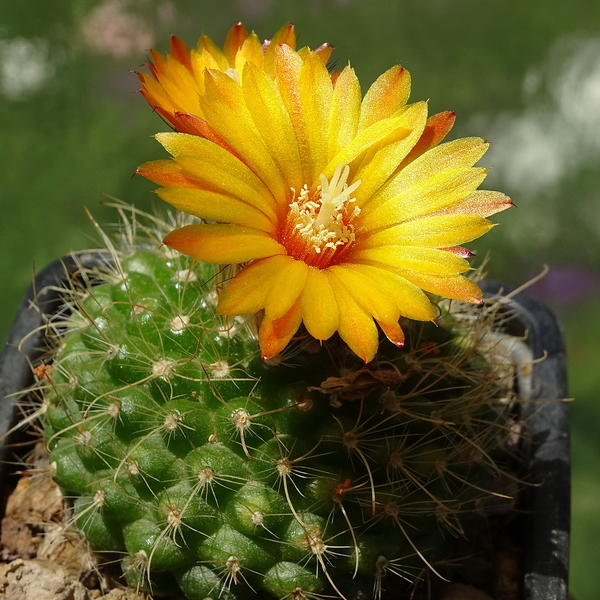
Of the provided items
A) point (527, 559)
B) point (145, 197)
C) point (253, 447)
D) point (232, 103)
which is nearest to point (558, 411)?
point (527, 559)

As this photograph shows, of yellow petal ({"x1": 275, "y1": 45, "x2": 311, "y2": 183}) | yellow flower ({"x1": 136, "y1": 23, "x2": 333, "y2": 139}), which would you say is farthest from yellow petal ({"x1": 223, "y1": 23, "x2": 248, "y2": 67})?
yellow petal ({"x1": 275, "y1": 45, "x2": 311, "y2": 183})

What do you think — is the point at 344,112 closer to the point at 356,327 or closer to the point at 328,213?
the point at 328,213

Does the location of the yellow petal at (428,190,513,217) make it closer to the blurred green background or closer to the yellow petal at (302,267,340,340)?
the yellow petal at (302,267,340,340)

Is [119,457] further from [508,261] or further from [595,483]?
[508,261]

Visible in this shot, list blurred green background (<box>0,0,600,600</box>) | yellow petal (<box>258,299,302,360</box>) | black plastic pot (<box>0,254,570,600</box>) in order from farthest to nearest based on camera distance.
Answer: blurred green background (<box>0,0,600,600</box>)
black plastic pot (<box>0,254,570,600</box>)
yellow petal (<box>258,299,302,360</box>)

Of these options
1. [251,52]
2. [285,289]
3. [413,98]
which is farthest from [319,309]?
[413,98]

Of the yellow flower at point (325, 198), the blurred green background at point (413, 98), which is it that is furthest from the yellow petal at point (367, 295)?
the blurred green background at point (413, 98)
